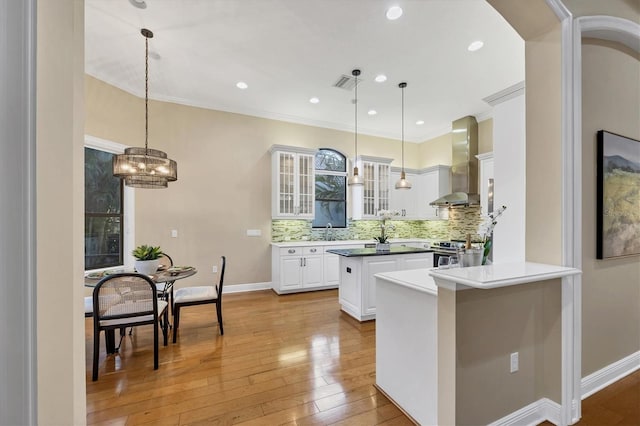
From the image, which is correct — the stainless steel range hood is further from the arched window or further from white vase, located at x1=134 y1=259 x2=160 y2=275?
white vase, located at x1=134 y1=259 x2=160 y2=275

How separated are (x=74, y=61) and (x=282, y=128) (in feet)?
15.0

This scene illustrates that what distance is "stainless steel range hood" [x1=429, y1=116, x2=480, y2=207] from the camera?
5371 mm

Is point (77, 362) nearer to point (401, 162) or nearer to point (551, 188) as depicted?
point (551, 188)

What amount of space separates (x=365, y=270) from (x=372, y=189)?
2.88 metres

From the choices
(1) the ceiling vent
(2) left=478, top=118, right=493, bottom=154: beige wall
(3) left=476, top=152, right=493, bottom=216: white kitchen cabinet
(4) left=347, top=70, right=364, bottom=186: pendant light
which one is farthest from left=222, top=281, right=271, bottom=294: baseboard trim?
(2) left=478, top=118, right=493, bottom=154: beige wall

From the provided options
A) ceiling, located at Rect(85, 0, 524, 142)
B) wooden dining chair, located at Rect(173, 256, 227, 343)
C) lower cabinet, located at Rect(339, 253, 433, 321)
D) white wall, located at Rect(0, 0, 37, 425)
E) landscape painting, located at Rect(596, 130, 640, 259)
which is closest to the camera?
white wall, located at Rect(0, 0, 37, 425)

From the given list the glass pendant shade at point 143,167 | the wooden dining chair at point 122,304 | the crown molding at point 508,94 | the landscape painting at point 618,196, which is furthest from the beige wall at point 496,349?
the glass pendant shade at point 143,167

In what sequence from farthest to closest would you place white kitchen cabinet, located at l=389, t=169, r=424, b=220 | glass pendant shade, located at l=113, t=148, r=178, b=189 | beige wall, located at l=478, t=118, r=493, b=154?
white kitchen cabinet, located at l=389, t=169, r=424, b=220
beige wall, located at l=478, t=118, r=493, b=154
glass pendant shade, located at l=113, t=148, r=178, b=189

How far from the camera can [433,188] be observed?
6117 millimetres

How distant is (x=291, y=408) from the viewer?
189 cm

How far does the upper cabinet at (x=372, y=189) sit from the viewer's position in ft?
19.3

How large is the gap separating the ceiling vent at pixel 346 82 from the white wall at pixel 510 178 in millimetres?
2247

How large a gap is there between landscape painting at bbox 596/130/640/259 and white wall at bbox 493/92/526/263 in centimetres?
53

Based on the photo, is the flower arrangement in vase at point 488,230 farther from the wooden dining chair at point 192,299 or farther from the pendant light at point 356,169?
the wooden dining chair at point 192,299
